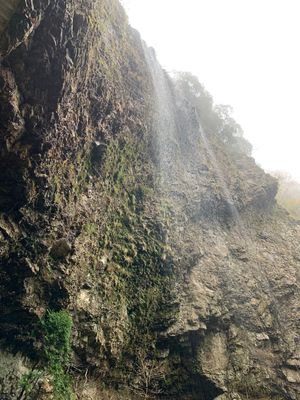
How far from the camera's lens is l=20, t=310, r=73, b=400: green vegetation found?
10008 millimetres

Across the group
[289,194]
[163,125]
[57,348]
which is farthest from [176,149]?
[289,194]

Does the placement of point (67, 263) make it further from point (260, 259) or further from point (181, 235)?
point (260, 259)

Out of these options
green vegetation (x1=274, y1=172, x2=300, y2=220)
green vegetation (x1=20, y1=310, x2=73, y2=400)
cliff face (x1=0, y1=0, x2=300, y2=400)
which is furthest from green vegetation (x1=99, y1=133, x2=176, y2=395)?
green vegetation (x1=274, y1=172, x2=300, y2=220)

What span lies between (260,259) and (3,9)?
54.9 ft

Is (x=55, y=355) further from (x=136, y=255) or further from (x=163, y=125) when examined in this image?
(x=163, y=125)

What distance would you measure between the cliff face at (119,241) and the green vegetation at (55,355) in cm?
16

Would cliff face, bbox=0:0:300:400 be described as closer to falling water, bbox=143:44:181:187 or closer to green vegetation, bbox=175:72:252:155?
falling water, bbox=143:44:181:187

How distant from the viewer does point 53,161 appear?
36.2 feet

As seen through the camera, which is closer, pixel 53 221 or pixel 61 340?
pixel 61 340

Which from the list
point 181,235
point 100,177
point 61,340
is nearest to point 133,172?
point 100,177

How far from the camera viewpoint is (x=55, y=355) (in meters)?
10.1

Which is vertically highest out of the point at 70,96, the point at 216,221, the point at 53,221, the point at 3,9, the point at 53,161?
the point at 216,221

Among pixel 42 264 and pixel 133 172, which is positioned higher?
pixel 133 172

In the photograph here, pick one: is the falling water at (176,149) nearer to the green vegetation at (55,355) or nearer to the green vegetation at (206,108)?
the green vegetation at (206,108)
